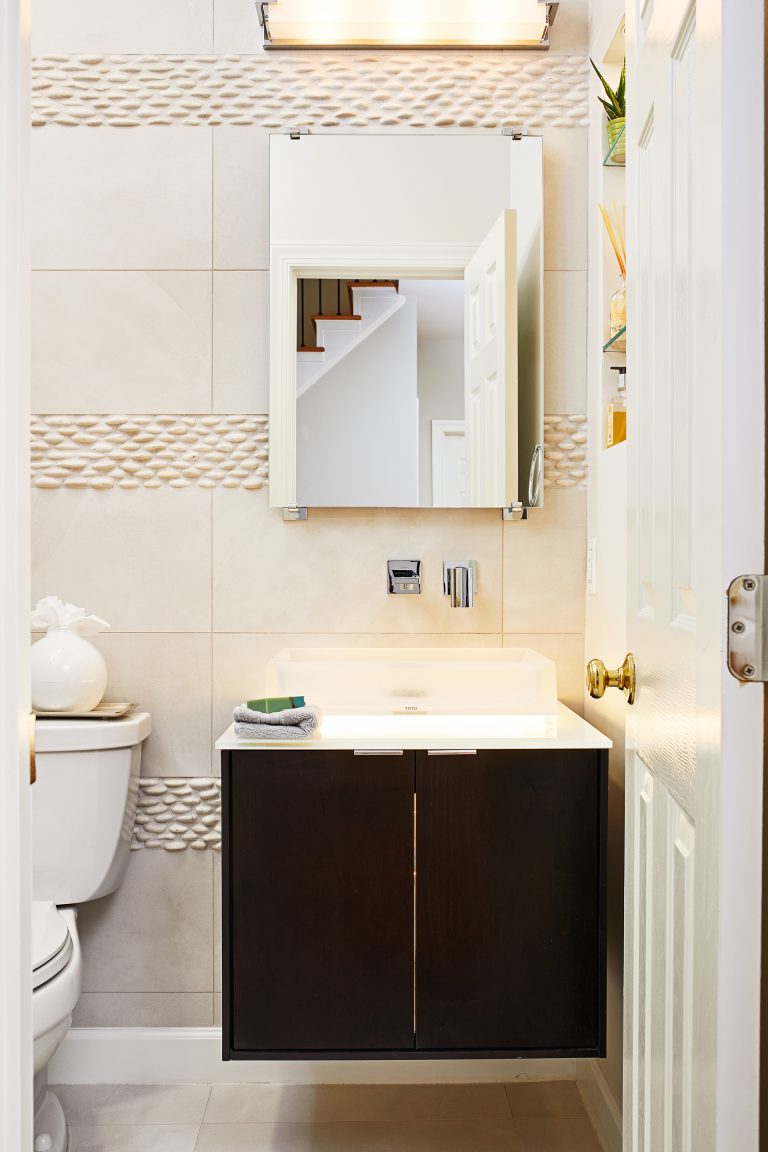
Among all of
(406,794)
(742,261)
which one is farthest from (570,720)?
(742,261)

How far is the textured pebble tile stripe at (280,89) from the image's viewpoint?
2.09 m

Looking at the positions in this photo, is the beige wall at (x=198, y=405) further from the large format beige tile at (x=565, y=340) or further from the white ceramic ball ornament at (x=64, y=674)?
the white ceramic ball ornament at (x=64, y=674)

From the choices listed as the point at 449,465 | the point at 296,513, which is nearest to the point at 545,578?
the point at 449,465

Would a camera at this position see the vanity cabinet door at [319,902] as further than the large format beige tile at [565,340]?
No

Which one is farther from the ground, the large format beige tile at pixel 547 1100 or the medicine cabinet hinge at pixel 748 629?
the medicine cabinet hinge at pixel 748 629

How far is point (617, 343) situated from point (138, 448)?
1.11m

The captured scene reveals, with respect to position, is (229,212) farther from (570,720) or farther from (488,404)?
(570,720)

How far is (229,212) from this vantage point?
2.11 meters

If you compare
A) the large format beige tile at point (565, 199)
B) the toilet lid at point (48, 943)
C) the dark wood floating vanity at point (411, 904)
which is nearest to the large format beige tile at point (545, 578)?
the dark wood floating vanity at point (411, 904)

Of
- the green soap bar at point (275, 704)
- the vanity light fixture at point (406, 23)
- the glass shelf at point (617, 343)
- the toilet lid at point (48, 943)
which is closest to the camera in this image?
the toilet lid at point (48, 943)

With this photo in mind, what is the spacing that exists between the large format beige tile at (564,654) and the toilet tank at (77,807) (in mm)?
930

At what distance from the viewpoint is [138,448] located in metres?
2.12

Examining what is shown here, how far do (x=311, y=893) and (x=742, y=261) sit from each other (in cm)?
134

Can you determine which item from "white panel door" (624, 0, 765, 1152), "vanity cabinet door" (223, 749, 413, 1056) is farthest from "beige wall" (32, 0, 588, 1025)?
"white panel door" (624, 0, 765, 1152)
